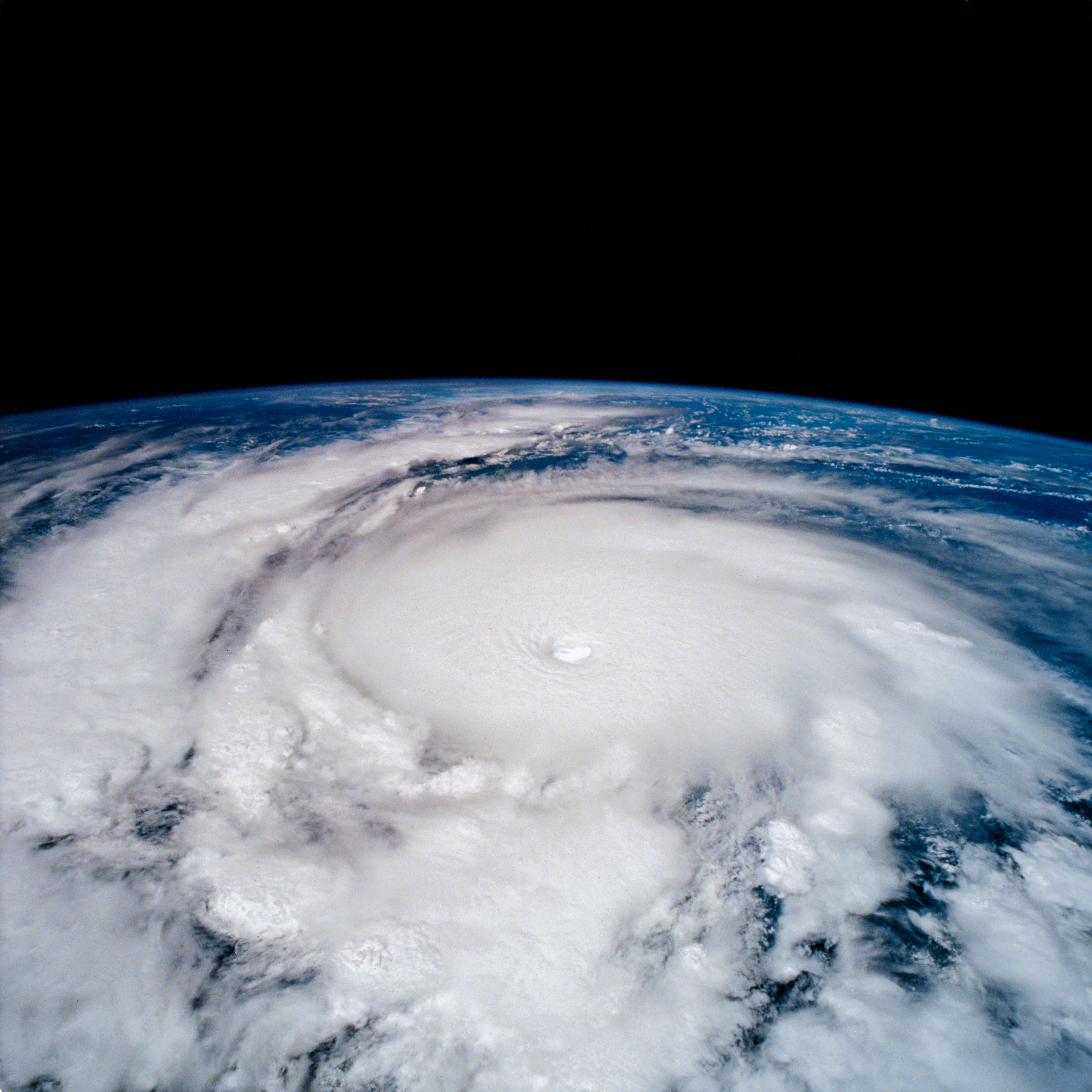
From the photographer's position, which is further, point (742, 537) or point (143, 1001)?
point (742, 537)

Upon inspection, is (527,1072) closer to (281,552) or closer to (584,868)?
(584,868)

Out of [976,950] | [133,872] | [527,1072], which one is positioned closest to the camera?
[527,1072]

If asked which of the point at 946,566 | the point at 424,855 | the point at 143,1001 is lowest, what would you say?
the point at 946,566

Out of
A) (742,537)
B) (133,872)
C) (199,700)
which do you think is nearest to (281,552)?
(199,700)

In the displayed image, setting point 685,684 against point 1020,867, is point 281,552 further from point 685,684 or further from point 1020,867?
point 1020,867

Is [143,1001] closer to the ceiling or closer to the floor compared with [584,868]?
closer to the ceiling

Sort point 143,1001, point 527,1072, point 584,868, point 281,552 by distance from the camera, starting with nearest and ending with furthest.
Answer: point 527,1072 < point 143,1001 < point 584,868 < point 281,552

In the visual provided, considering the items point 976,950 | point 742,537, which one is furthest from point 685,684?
point 742,537
